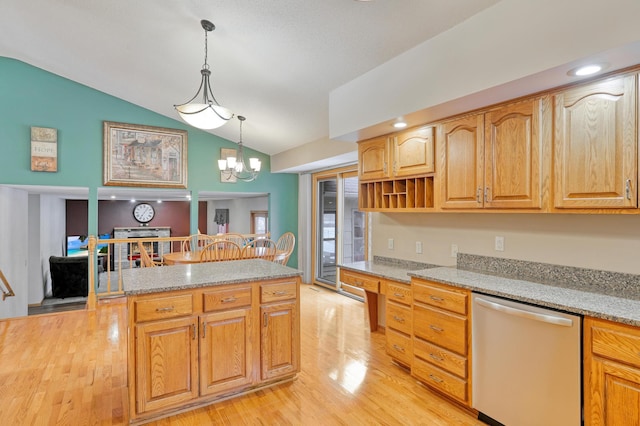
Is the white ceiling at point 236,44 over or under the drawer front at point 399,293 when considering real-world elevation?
over

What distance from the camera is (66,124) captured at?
5.15 metres

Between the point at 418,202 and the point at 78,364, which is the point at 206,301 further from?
the point at 418,202

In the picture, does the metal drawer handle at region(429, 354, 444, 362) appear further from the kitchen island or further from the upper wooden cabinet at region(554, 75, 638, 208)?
the upper wooden cabinet at region(554, 75, 638, 208)

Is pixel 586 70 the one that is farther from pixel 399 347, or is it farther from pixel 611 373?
pixel 399 347

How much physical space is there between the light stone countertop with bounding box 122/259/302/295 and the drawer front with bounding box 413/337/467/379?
1102 millimetres

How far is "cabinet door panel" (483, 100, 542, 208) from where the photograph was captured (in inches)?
86.7

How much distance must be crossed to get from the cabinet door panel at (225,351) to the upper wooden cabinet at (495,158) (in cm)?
189

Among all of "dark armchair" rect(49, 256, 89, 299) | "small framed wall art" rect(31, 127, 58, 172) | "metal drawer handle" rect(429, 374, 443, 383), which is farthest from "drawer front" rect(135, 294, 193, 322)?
"dark armchair" rect(49, 256, 89, 299)

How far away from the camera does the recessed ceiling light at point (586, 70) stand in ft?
5.92

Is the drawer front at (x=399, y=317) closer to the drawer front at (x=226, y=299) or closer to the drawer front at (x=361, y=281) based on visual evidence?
the drawer front at (x=361, y=281)

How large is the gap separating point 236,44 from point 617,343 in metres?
3.46

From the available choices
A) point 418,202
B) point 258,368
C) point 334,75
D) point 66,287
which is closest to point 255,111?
point 334,75

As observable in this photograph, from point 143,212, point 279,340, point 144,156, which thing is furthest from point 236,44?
point 143,212

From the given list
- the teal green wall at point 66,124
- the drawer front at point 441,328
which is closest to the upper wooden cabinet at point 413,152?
the drawer front at point 441,328
